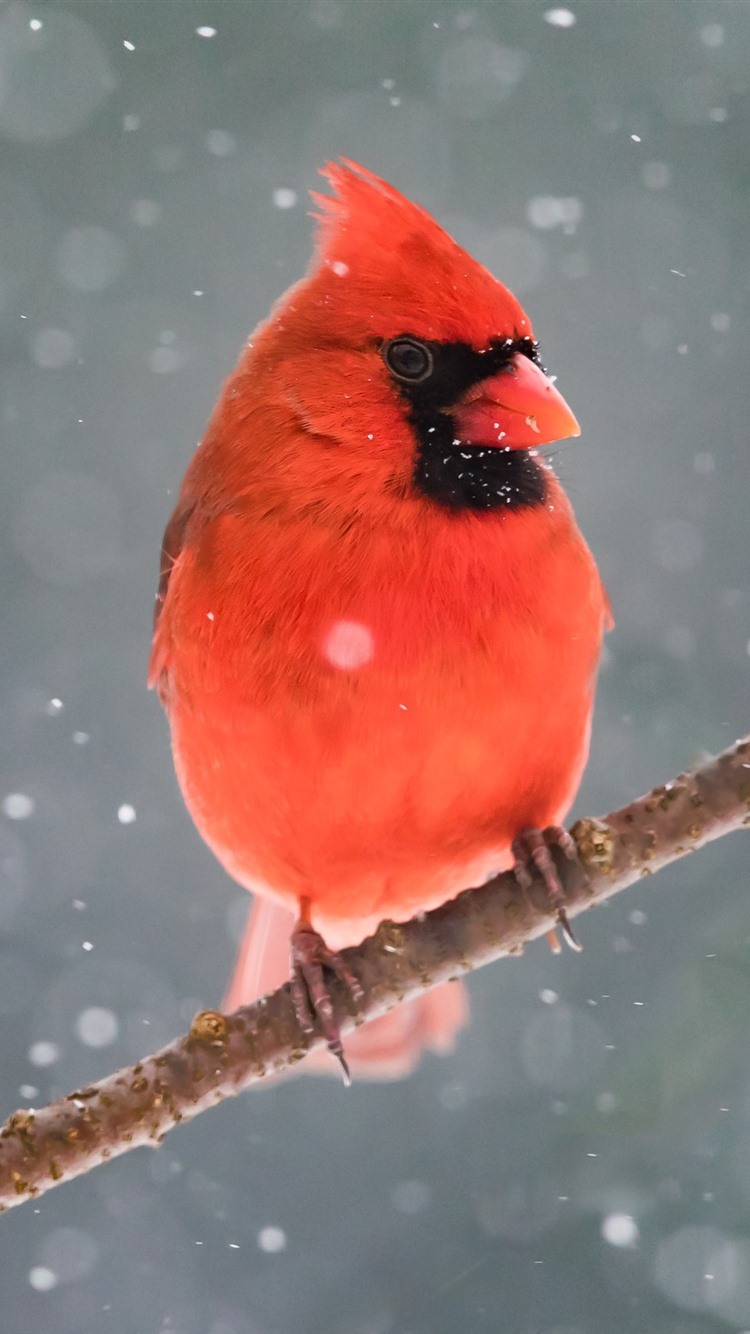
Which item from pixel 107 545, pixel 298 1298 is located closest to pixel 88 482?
pixel 107 545

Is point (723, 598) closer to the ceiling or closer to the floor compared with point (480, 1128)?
closer to the ceiling

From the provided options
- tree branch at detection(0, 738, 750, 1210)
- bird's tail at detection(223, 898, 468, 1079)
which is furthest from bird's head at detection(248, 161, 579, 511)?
bird's tail at detection(223, 898, 468, 1079)

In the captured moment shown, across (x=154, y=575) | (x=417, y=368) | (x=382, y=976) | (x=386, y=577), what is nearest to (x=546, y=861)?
(x=382, y=976)

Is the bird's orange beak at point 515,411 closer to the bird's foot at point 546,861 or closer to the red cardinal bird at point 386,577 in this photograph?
the red cardinal bird at point 386,577

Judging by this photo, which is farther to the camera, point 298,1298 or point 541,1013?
point 541,1013

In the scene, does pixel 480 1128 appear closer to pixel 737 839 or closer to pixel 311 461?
pixel 737 839

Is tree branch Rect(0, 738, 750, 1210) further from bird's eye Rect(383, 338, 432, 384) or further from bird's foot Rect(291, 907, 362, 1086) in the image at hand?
bird's eye Rect(383, 338, 432, 384)

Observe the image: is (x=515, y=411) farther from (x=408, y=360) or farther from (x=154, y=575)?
(x=154, y=575)
